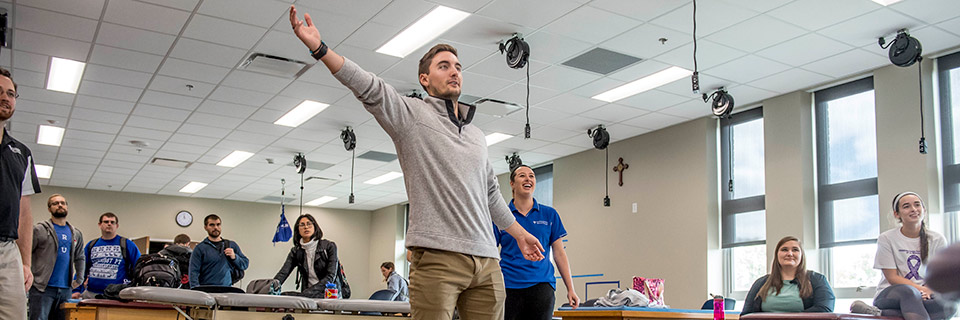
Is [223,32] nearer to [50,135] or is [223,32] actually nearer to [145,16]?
[145,16]

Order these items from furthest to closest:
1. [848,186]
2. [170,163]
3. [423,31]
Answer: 1. [170,163]
2. [848,186]
3. [423,31]

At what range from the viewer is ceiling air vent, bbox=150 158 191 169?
12.7 m

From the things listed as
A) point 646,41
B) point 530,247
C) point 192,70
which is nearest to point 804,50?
point 646,41

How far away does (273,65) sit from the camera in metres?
7.69

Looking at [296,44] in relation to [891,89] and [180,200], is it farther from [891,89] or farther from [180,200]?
[180,200]

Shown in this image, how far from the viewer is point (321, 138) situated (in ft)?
36.1

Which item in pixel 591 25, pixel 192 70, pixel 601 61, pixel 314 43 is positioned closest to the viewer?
pixel 314 43

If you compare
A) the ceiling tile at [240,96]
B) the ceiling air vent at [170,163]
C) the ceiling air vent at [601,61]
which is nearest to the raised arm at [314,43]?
the ceiling air vent at [601,61]

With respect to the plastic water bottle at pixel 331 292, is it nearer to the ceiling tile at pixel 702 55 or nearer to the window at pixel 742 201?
the ceiling tile at pixel 702 55

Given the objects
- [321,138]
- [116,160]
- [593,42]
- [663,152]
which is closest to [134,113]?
[321,138]

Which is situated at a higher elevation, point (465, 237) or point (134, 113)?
point (134, 113)

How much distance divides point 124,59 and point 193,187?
858cm

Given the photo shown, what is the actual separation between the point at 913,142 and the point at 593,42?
3.21 m

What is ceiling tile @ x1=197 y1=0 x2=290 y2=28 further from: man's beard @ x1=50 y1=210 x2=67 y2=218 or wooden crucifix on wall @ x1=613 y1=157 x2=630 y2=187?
wooden crucifix on wall @ x1=613 y1=157 x2=630 y2=187
